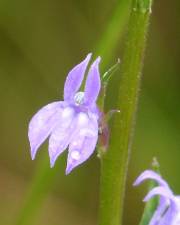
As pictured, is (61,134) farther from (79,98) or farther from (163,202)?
(163,202)

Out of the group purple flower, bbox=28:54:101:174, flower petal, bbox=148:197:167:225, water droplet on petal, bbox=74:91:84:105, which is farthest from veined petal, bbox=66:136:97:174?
flower petal, bbox=148:197:167:225

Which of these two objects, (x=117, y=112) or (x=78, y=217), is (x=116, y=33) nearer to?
(x=117, y=112)

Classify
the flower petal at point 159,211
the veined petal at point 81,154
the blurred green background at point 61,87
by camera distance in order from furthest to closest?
the blurred green background at point 61,87
the flower petal at point 159,211
the veined petal at point 81,154

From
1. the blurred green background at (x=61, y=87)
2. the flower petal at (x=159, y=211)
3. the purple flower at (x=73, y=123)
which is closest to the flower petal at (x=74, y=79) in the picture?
the purple flower at (x=73, y=123)

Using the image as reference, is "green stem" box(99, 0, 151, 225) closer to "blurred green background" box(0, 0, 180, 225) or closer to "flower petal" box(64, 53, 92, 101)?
"flower petal" box(64, 53, 92, 101)

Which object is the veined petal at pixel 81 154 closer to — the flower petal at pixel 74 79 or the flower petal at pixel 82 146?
the flower petal at pixel 82 146
